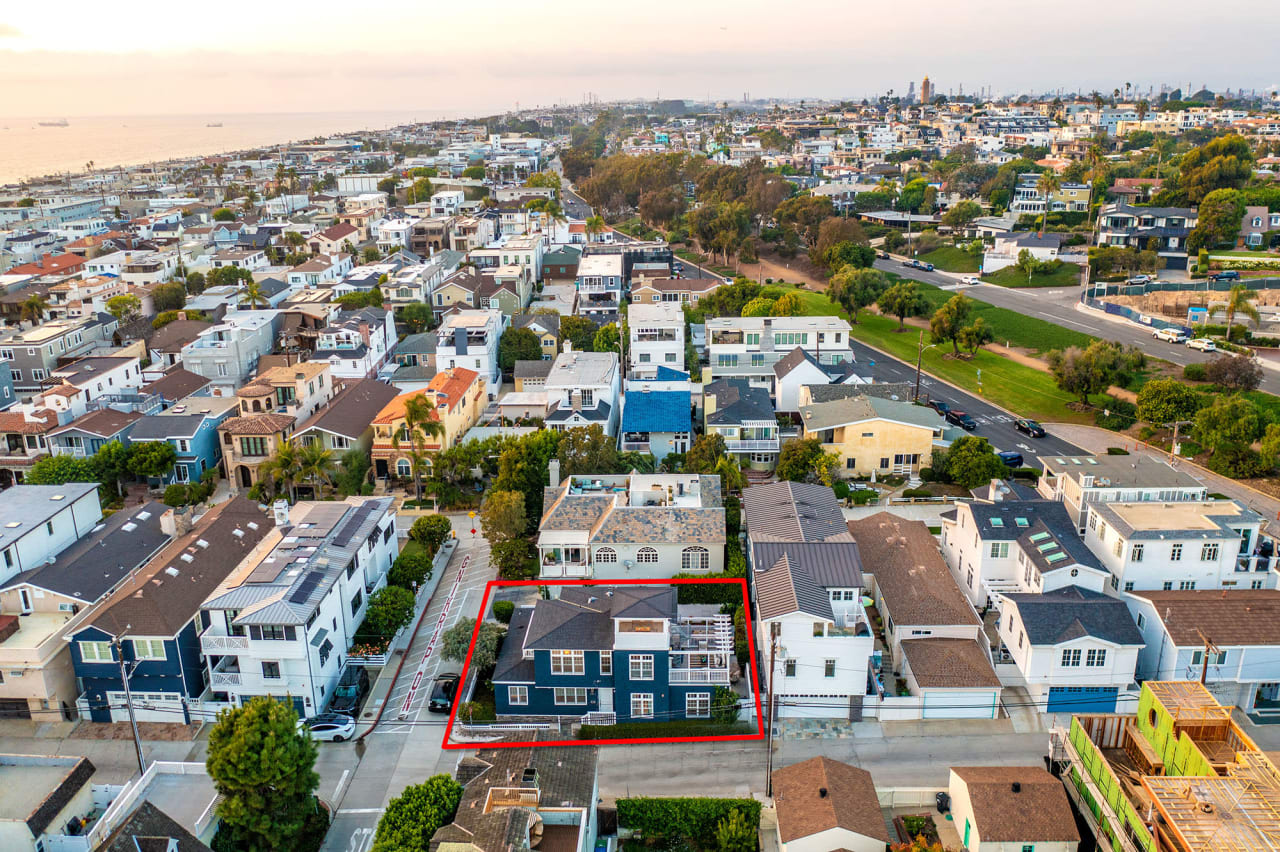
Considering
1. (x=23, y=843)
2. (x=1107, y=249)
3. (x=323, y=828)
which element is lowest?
(x=323, y=828)

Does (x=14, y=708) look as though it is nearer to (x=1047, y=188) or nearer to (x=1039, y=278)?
(x=1039, y=278)

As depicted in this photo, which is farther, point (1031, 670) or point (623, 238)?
point (623, 238)

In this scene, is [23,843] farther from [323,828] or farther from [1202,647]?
[1202,647]

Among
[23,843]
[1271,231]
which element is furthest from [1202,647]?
[1271,231]

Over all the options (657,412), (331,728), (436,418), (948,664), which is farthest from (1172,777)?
(436,418)

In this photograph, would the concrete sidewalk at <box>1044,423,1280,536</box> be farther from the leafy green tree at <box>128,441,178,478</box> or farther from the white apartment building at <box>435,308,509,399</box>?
the leafy green tree at <box>128,441,178,478</box>
